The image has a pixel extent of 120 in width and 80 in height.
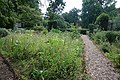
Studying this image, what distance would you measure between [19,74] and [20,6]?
1882mm

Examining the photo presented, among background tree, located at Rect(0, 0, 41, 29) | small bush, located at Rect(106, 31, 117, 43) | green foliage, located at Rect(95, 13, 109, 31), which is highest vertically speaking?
background tree, located at Rect(0, 0, 41, 29)

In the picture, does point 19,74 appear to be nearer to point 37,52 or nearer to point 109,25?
point 37,52

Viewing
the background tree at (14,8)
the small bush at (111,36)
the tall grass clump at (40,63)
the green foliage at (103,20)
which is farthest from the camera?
the green foliage at (103,20)

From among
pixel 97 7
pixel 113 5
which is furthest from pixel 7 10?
pixel 113 5

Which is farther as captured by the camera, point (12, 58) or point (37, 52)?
point (37, 52)

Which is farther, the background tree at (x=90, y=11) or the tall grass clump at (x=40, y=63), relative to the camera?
the background tree at (x=90, y=11)

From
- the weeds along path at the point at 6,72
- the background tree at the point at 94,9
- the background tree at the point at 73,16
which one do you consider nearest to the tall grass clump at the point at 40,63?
the weeds along path at the point at 6,72

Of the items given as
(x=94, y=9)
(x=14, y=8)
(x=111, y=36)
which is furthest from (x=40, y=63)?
(x=94, y=9)

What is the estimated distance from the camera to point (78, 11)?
5294 cm

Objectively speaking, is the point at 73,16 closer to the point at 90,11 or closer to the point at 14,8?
the point at 90,11

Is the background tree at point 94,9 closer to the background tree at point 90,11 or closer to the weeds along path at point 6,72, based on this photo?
the background tree at point 90,11

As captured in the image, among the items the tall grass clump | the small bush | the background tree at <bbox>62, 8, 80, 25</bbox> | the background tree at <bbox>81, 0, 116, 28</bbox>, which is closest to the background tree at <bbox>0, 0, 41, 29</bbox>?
the tall grass clump

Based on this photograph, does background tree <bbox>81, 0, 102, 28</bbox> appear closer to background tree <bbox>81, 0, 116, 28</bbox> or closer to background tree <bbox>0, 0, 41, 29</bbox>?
background tree <bbox>81, 0, 116, 28</bbox>

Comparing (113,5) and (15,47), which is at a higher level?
(113,5)
